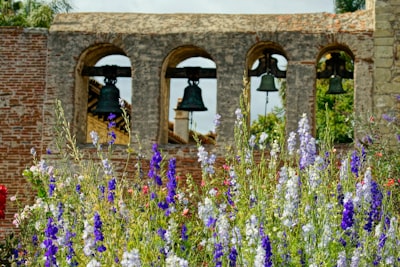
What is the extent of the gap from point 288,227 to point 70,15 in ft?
24.7

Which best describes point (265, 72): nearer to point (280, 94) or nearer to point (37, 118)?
point (37, 118)

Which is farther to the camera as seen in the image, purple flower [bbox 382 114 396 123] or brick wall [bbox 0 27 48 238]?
brick wall [bbox 0 27 48 238]

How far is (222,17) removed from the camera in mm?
11289

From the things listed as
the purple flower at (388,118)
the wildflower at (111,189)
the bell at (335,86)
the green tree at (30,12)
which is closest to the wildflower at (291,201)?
the wildflower at (111,189)

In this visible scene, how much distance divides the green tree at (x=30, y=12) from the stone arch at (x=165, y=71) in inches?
407

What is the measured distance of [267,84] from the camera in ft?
35.9

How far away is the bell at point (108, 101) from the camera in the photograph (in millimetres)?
10852

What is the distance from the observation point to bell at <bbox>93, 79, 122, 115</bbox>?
1085 cm

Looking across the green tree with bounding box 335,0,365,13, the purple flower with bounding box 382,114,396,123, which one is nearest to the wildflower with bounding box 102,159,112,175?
the purple flower with bounding box 382,114,396,123

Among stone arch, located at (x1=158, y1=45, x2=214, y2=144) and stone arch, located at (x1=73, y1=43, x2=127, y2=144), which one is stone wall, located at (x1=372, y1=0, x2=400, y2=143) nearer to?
stone arch, located at (x1=158, y1=45, x2=214, y2=144)

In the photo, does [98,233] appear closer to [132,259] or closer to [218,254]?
[218,254]

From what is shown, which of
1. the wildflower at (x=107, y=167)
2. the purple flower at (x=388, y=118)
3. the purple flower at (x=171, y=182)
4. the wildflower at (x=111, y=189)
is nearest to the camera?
the purple flower at (x=171, y=182)

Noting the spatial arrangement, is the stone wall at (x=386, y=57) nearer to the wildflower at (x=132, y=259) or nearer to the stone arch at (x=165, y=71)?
the stone arch at (x=165, y=71)

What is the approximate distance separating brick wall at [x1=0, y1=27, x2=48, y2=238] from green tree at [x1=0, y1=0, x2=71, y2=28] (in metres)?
9.77
